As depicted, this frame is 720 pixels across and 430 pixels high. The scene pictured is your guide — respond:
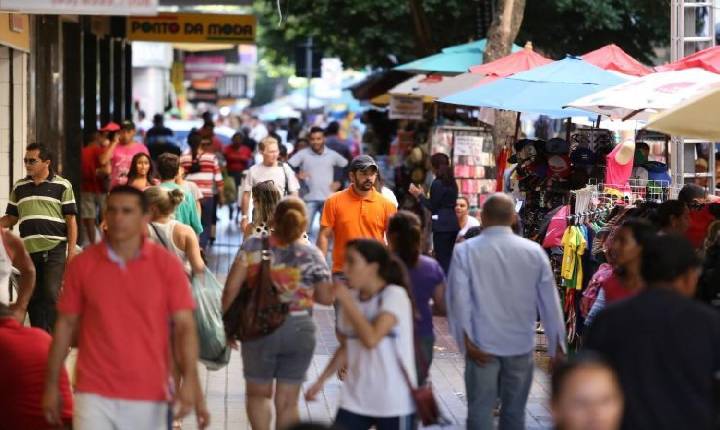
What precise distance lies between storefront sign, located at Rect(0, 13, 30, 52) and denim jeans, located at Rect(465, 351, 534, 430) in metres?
8.45

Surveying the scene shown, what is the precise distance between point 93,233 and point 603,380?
53.4 ft

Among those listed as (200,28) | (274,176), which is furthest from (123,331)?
(200,28)

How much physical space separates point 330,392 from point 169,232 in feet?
7.46

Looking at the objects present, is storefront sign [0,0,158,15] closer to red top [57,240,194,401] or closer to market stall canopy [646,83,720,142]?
market stall canopy [646,83,720,142]

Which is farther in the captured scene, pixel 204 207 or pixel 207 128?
pixel 207 128

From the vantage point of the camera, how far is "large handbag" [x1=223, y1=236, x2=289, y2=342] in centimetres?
815

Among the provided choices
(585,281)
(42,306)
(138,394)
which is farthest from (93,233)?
(138,394)

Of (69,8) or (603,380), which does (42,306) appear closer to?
(69,8)

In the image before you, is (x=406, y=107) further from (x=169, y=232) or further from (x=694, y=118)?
(x=694, y=118)

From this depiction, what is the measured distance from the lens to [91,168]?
20.8 m

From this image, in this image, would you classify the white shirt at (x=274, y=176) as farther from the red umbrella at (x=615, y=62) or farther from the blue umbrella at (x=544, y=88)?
the red umbrella at (x=615, y=62)

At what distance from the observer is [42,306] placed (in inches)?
465

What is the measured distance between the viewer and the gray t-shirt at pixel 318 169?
18969mm

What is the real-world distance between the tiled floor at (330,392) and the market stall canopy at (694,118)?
91.1 inches
